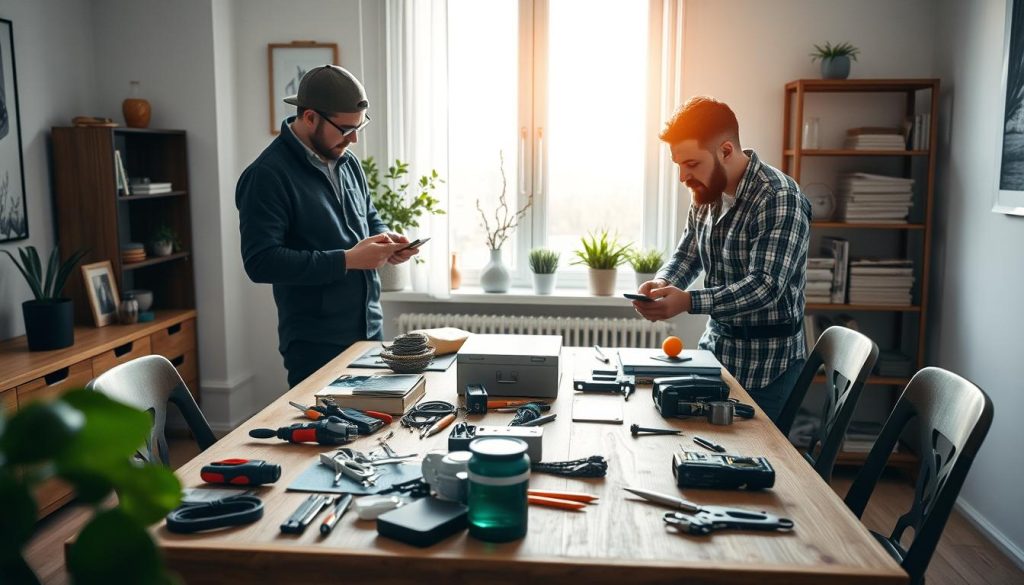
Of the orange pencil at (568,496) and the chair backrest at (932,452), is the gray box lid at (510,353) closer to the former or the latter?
the orange pencil at (568,496)

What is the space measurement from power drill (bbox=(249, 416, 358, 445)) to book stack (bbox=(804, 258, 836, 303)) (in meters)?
2.68

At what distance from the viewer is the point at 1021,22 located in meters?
2.98

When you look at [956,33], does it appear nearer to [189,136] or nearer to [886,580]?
[886,580]

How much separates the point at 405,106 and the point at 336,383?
228 cm

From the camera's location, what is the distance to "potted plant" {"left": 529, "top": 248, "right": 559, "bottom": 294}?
13.8 ft

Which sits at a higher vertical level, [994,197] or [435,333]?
[994,197]

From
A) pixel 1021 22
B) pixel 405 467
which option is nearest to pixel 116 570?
pixel 405 467

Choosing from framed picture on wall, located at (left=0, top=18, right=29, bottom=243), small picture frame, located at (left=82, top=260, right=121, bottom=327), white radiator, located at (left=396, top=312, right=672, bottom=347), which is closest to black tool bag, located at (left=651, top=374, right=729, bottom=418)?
white radiator, located at (left=396, top=312, right=672, bottom=347)

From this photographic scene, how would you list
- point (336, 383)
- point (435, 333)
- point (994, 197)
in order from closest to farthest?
point (336, 383) < point (435, 333) < point (994, 197)

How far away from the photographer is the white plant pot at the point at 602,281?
412 centimetres

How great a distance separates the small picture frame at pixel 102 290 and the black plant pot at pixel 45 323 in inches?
12.3

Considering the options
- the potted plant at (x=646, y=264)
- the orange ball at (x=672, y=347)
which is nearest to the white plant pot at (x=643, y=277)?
the potted plant at (x=646, y=264)

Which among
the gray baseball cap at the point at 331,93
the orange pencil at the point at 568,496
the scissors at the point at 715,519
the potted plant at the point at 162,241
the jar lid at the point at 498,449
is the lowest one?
the scissors at the point at 715,519

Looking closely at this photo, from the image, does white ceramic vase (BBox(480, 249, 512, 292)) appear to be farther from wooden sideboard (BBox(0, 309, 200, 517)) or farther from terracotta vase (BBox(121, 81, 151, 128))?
terracotta vase (BBox(121, 81, 151, 128))
